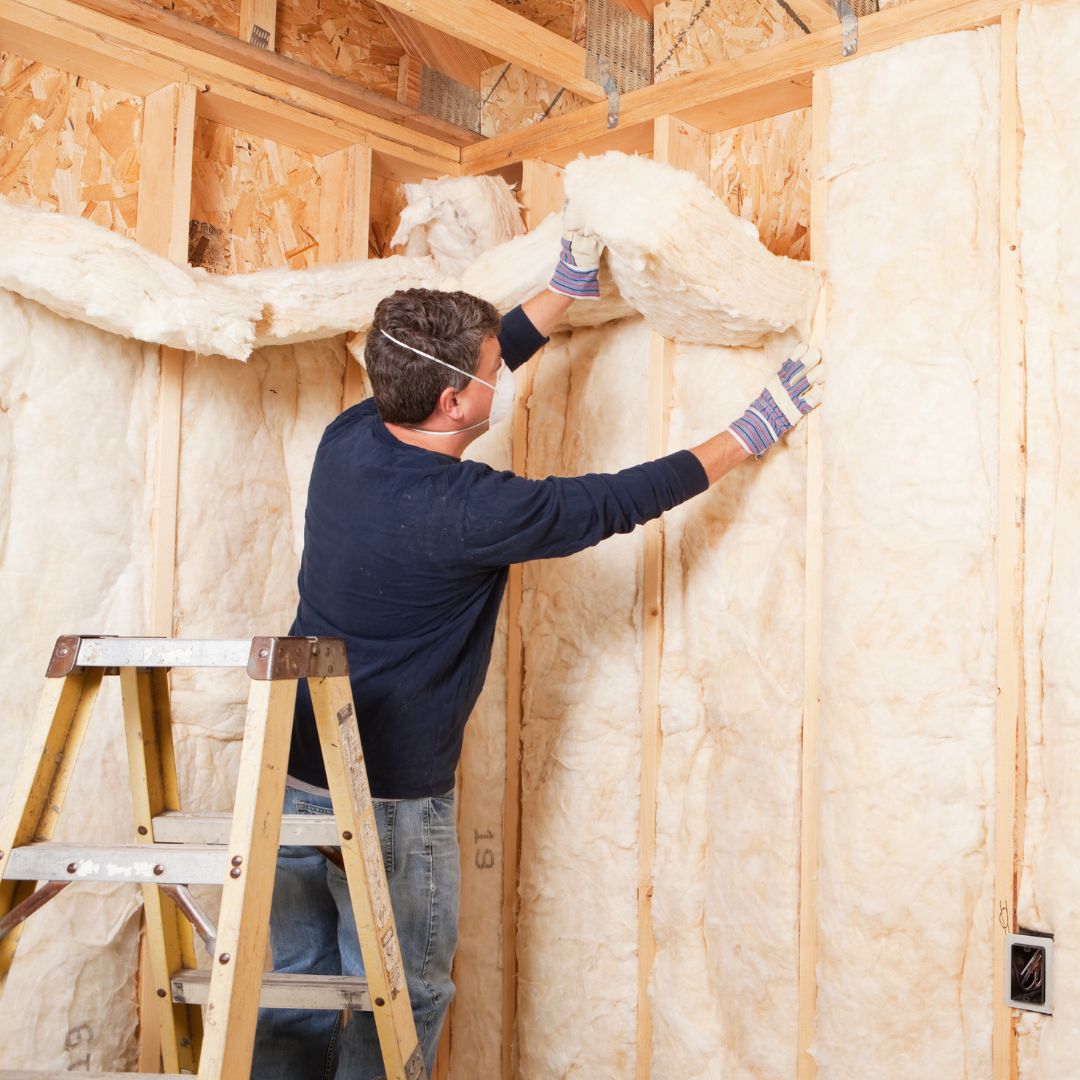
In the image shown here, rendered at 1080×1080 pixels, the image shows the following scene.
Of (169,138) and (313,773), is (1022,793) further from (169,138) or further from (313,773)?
(169,138)

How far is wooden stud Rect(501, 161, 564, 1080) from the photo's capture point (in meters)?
2.66

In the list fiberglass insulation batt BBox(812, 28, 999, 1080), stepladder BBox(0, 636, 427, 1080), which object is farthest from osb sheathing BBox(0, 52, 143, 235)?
fiberglass insulation batt BBox(812, 28, 999, 1080)

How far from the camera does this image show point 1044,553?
1898 millimetres

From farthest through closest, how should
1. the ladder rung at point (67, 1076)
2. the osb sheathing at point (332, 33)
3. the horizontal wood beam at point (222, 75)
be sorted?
the osb sheathing at point (332, 33), the horizontal wood beam at point (222, 75), the ladder rung at point (67, 1076)

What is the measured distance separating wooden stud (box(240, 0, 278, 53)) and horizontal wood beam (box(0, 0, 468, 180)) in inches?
3.4

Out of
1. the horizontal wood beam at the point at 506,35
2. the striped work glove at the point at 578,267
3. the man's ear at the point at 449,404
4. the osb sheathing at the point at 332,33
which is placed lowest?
the man's ear at the point at 449,404

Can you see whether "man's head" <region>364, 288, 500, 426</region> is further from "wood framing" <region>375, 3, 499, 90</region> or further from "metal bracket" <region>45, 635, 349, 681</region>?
"wood framing" <region>375, 3, 499, 90</region>

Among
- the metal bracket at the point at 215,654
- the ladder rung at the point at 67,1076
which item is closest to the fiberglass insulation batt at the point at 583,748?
the metal bracket at the point at 215,654

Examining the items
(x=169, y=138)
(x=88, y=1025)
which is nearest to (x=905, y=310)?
(x=169, y=138)

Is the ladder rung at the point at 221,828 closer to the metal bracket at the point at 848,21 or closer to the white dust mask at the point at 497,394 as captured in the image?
the white dust mask at the point at 497,394

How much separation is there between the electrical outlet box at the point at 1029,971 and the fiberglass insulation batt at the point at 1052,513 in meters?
0.02

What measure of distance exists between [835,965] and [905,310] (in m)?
1.27

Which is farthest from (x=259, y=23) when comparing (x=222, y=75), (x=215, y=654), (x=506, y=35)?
(x=215, y=654)

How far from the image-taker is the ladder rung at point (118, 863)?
5.04ft
